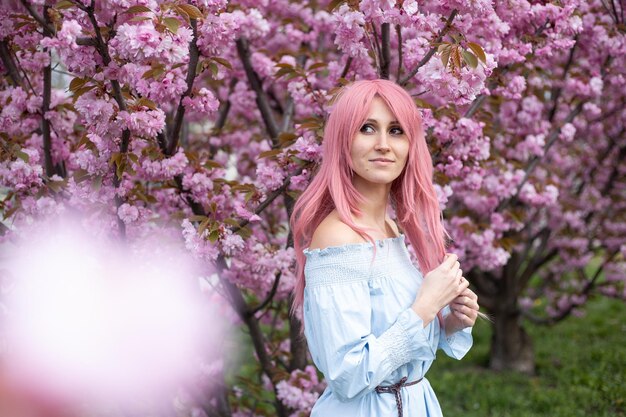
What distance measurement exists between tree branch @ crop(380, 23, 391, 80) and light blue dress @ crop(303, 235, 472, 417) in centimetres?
107

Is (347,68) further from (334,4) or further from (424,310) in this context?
(424,310)

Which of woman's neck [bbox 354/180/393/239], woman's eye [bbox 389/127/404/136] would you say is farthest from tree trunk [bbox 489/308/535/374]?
woman's eye [bbox 389/127/404/136]

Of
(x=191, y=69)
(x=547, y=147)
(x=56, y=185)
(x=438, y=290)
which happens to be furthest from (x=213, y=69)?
(x=547, y=147)

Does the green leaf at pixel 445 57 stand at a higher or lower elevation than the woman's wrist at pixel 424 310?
higher

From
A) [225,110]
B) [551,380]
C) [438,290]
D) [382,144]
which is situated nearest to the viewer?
[438,290]

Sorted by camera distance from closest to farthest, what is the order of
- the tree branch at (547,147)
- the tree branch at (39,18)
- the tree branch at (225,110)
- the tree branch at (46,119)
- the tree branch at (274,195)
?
the tree branch at (39,18)
the tree branch at (274,195)
the tree branch at (46,119)
the tree branch at (547,147)
the tree branch at (225,110)

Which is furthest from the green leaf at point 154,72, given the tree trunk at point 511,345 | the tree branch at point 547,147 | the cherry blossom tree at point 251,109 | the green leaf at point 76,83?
the tree trunk at point 511,345

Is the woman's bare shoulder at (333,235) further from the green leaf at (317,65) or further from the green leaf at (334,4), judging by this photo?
the green leaf at (317,65)

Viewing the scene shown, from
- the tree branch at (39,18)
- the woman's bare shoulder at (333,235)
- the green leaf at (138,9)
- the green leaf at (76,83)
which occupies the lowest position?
the woman's bare shoulder at (333,235)

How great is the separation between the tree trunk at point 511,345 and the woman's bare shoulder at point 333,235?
15.8ft

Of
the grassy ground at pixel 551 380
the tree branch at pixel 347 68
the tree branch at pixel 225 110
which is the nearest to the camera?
the tree branch at pixel 347 68

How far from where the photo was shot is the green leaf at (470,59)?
2.23 metres

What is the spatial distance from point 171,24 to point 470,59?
100cm

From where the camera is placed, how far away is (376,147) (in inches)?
79.7
